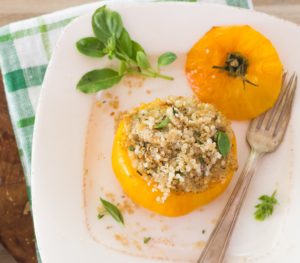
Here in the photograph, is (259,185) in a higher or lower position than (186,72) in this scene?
lower

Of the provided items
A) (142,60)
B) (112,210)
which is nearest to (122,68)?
(142,60)

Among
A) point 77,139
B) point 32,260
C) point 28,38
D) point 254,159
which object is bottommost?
point 32,260

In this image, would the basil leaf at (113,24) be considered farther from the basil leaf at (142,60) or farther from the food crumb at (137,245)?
the food crumb at (137,245)

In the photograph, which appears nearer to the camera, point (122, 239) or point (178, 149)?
point (178, 149)

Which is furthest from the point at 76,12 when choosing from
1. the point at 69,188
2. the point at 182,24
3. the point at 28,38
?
the point at 69,188

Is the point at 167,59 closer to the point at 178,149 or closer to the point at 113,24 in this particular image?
the point at 113,24

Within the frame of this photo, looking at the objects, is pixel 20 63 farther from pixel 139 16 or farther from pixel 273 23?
pixel 273 23

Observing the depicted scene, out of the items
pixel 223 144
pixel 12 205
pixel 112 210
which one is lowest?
pixel 12 205
